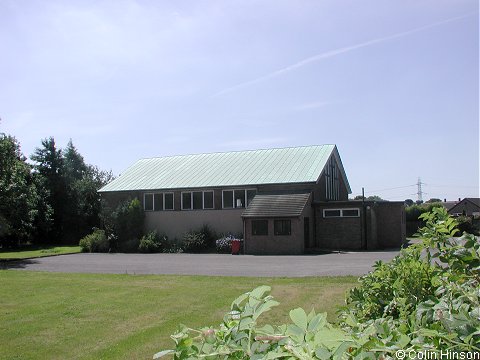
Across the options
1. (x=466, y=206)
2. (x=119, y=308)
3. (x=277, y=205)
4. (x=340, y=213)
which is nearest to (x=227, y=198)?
(x=277, y=205)

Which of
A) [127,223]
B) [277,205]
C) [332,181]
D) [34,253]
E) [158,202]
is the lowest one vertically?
[34,253]

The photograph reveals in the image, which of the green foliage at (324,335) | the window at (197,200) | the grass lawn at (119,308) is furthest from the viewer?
the window at (197,200)

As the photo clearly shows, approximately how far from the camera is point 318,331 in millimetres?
1363

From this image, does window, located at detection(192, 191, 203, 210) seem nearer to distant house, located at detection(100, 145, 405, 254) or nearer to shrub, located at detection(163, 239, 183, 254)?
distant house, located at detection(100, 145, 405, 254)

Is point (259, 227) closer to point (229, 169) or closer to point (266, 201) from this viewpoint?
point (266, 201)

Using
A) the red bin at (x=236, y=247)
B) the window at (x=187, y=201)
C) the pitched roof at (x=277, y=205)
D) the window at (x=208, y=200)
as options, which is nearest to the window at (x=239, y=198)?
the window at (x=208, y=200)

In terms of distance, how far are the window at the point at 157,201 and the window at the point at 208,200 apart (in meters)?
3.14

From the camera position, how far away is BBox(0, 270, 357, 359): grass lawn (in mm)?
8523

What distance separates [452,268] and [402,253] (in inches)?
44.1

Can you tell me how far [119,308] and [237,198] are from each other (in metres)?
25.1

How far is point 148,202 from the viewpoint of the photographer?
1574 inches

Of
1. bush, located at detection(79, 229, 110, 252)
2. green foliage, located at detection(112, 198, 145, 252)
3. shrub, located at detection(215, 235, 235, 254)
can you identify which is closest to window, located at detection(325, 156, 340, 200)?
shrub, located at detection(215, 235, 235, 254)

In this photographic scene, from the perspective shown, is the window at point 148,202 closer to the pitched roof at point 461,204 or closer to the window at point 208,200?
the window at point 208,200

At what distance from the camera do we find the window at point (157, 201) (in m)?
39.1
